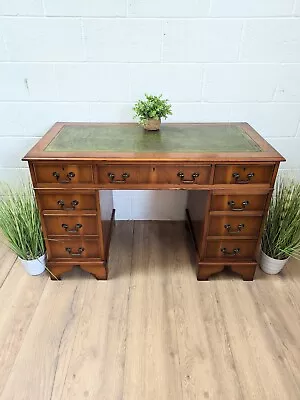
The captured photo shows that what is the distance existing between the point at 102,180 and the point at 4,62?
949 millimetres

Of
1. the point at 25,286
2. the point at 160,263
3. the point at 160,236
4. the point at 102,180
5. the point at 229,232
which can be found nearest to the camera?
the point at 102,180

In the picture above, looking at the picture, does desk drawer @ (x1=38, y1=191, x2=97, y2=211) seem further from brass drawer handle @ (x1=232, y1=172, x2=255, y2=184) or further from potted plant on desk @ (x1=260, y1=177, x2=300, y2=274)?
potted plant on desk @ (x1=260, y1=177, x2=300, y2=274)

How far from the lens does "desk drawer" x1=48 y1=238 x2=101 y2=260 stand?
1.56 m

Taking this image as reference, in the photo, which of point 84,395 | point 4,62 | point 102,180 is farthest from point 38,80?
point 84,395

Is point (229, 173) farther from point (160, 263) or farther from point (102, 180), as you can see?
point (160, 263)

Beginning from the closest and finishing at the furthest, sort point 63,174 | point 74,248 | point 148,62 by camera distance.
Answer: point 63,174, point 74,248, point 148,62

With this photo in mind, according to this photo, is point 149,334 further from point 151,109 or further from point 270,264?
point 151,109

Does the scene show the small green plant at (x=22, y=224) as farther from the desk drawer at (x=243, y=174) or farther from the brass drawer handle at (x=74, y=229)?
the desk drawer at (x=243, y=174)

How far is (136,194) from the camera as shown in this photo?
2.07 metres

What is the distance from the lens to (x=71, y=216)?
1.48m

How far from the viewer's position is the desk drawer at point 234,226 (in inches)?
59.0

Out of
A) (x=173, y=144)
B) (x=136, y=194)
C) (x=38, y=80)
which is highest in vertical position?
(x=38, y=80)

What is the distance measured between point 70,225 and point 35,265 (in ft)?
1.26

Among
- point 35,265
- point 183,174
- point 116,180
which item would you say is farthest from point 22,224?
point 183,174
